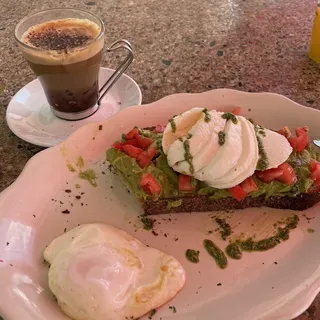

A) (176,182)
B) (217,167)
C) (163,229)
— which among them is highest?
(217,167)

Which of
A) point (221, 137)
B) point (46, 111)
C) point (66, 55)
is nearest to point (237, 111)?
point (221, 137)

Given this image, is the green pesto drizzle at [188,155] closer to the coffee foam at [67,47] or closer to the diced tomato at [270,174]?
the diced tomato at [270,174]

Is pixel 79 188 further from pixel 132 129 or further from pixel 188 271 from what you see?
pixel 188 271

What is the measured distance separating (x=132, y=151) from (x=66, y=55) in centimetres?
49

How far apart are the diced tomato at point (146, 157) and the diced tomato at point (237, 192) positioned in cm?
29

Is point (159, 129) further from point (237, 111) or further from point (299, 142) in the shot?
point (299, 142)

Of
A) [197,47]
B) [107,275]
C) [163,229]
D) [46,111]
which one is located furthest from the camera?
[197,47]

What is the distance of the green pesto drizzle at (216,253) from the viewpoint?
1.44 metres

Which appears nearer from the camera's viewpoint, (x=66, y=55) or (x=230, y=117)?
(x=230, y=117)

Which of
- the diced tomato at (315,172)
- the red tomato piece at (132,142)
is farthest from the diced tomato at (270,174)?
the red tomato piece at (132,142)

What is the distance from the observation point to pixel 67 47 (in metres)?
1.82

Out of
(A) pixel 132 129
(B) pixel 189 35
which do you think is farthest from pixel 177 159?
(B) pixel 189 35

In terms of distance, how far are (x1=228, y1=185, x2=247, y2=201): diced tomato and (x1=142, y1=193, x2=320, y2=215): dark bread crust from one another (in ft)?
0.24

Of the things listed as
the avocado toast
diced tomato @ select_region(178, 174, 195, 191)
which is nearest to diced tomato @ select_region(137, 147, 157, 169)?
the avocado toast
